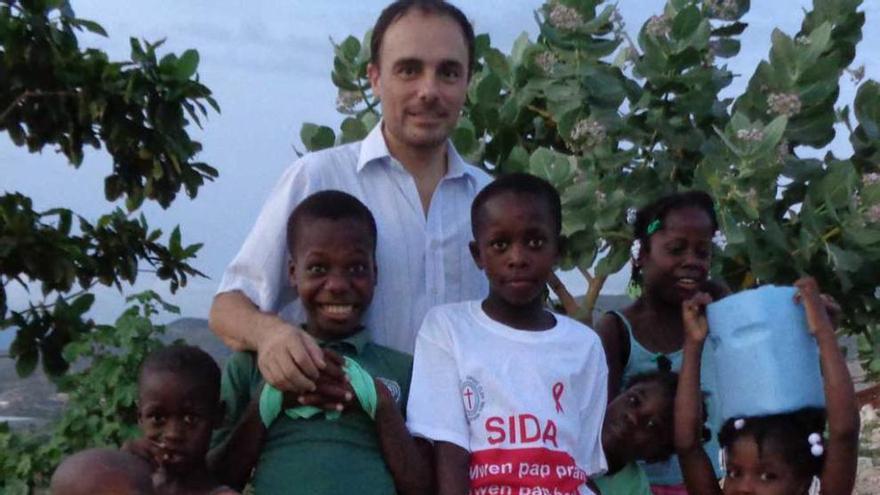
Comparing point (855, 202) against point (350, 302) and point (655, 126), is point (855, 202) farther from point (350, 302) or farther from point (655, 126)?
point (350, 302)

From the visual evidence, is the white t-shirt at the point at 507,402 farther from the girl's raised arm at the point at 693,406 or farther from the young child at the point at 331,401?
the girl's raised arm at the point at 693,406

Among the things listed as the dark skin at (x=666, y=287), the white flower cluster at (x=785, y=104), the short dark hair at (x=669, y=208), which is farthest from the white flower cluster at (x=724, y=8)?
the dark skin at (x=666, y=287)

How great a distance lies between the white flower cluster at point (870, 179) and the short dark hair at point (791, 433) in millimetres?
1883

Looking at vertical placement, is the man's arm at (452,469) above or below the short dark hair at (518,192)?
below

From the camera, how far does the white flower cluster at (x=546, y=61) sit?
541 centimetres

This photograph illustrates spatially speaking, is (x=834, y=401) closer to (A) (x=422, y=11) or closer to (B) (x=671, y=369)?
(B) (x=671, y=369)

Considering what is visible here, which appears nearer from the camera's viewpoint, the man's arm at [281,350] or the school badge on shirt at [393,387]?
the man's arm at [281,350]

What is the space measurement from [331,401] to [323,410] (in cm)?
5

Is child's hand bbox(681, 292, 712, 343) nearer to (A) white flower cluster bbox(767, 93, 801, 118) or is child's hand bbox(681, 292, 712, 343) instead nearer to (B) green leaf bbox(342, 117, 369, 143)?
(A) white flower cluster bbox(767, 93, 801, 118)

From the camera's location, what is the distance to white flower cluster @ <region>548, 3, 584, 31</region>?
5254 mm

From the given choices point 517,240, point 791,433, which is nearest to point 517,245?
point 517,240

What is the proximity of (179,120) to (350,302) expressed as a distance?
2.64 meters

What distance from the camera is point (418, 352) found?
122 inches

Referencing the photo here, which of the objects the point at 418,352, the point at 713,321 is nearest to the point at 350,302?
the point at 418,352
